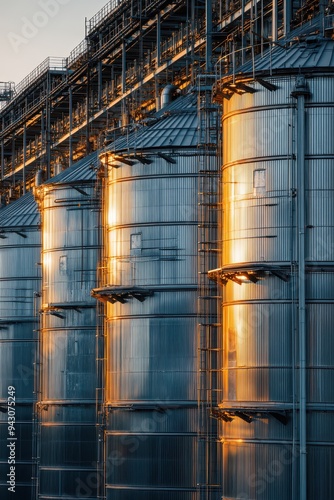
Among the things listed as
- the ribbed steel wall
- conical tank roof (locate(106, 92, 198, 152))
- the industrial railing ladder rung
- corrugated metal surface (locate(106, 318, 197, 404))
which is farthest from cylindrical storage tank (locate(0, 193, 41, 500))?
the ribbed steel wall

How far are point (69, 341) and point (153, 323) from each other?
11692 millimetres

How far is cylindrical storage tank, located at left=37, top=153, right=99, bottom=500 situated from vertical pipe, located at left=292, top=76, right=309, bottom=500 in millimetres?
20139

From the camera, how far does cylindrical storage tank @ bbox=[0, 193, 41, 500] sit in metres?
75.3

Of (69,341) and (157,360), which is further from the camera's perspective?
(69,341)

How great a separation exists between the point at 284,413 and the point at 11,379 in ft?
108

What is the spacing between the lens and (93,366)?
65.7m

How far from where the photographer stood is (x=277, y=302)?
1829 inches

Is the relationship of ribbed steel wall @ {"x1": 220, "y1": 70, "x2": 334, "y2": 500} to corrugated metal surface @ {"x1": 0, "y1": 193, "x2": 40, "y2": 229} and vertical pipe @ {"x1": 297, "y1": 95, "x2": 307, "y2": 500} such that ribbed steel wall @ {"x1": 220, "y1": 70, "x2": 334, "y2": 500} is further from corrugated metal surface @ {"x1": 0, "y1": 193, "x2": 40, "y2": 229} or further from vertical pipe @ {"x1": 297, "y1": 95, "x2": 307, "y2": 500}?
corrugated metal surface @ {"x1": 0, "y1": 193, "x2": 40, "y2": 229}

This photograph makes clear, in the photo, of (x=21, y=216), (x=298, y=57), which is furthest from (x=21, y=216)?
(x=298, y=57)

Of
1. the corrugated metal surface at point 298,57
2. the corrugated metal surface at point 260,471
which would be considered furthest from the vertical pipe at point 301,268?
the corrugated metal surface at point 298,57

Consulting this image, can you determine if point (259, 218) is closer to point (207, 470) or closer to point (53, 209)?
point (207, 470)

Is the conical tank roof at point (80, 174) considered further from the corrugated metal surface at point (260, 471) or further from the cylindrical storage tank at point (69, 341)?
the corrugated metal surface at point (260, 471)

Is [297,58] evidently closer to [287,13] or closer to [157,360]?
[157,360]

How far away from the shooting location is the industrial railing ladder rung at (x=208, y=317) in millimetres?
53531
